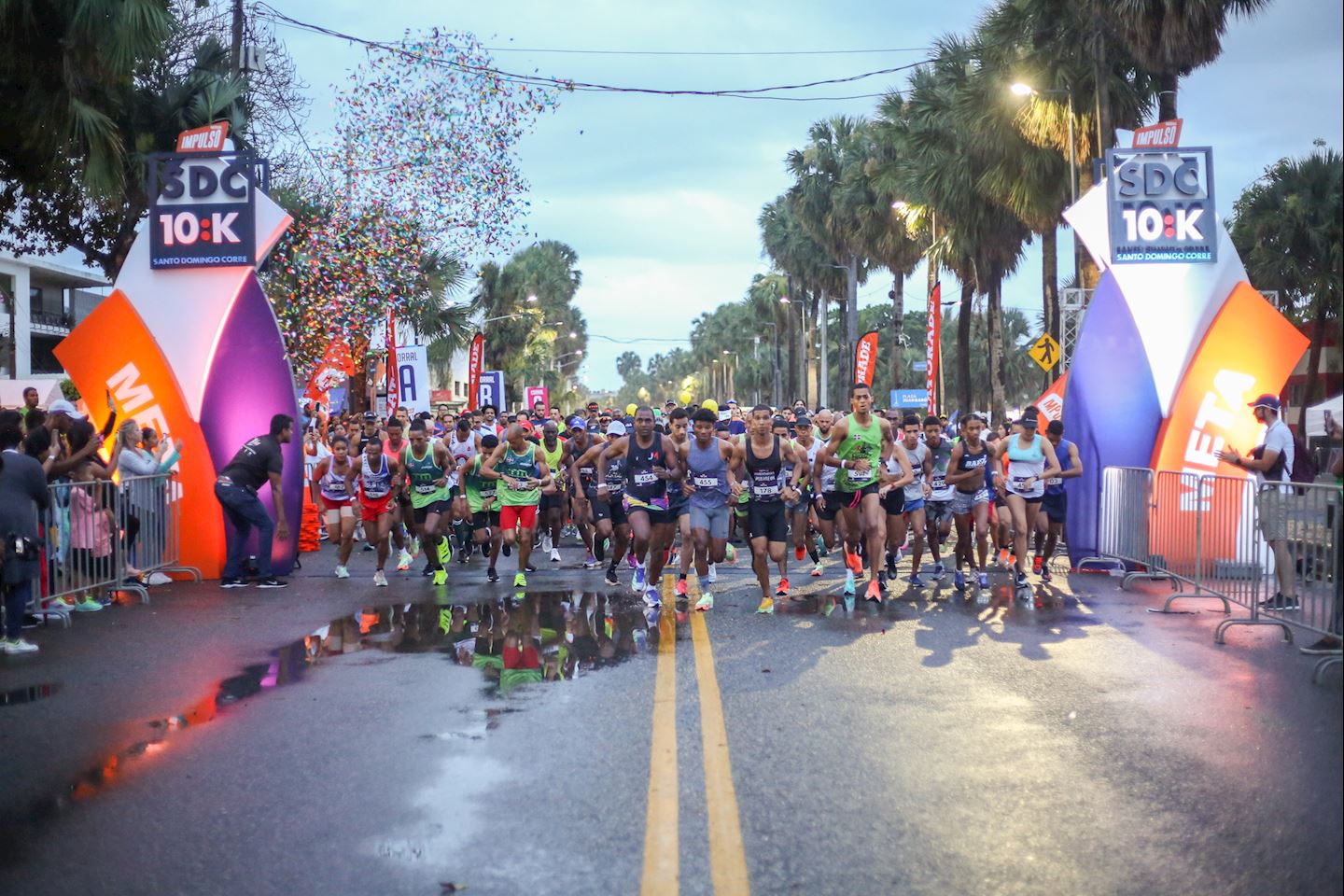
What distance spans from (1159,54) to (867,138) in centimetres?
2920

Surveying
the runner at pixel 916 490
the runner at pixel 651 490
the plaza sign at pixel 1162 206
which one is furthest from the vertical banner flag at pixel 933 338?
the runner at pixel 651 490

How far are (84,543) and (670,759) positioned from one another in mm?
7755

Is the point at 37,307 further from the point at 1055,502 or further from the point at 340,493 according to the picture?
the point at 1055,502

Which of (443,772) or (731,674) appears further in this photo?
(731,674)

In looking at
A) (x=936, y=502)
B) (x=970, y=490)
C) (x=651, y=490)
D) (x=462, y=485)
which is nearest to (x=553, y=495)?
(x=462, y=485)

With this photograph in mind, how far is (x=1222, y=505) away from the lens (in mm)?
11328

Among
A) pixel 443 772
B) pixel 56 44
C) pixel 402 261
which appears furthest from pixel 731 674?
pixel 402 261

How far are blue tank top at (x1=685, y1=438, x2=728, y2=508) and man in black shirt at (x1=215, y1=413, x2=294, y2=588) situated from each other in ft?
15.2

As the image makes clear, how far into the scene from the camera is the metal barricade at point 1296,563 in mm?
8281

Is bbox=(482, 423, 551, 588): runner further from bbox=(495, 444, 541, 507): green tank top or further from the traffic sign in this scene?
the traffic sign

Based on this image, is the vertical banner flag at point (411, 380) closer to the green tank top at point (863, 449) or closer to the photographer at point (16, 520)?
the green tank top at point (863, 449)

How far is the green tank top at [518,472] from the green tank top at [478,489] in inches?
28.2

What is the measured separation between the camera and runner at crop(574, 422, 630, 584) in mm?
13148

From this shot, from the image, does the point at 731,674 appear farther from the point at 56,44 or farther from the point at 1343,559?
the point at 56,44
